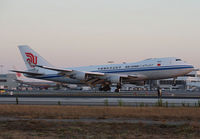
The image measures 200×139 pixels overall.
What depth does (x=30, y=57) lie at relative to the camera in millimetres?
64938

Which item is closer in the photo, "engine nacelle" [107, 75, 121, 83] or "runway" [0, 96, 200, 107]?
"runway" [0, 96, 200, 107]

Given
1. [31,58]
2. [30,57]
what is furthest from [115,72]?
[30,57]

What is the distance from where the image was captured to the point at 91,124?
17.3m

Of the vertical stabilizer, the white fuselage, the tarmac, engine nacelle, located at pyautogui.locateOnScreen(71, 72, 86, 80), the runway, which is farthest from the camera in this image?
the vertical stabilizer

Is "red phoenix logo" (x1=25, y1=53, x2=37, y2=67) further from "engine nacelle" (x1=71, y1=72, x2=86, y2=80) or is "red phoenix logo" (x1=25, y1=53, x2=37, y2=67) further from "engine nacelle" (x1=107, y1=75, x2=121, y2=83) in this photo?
"engine nacelle" (x1=107, y1=75, x2=121, y2=83)

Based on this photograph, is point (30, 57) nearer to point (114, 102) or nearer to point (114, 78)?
point (114, 78)

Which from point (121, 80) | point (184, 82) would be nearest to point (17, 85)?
point (184, 82)

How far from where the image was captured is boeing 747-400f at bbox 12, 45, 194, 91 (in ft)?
175

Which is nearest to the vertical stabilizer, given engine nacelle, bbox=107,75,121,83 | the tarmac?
engine nacelle, bbox=107,75,121,83

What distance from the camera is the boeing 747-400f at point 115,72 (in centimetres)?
5331

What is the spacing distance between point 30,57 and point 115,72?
1896cm

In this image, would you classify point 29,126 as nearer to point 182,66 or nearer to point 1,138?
point 1,138

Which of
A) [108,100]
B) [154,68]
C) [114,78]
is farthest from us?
[114,78]

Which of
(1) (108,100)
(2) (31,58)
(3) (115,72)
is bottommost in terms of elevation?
(1) (108,100)
